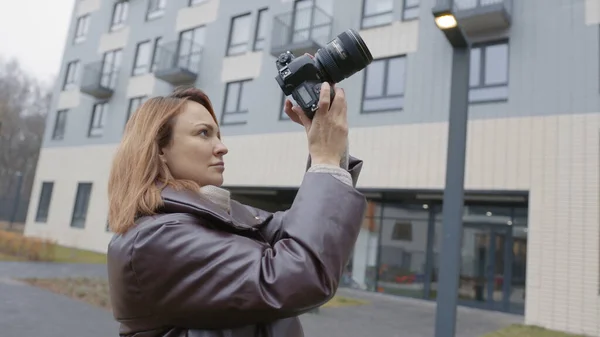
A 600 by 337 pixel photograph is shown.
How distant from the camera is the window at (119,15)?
77.3 feet

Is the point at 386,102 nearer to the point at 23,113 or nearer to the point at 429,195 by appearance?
the point at 429,195

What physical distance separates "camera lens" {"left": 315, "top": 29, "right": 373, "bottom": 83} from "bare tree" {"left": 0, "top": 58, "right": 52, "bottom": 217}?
50628 millimetres

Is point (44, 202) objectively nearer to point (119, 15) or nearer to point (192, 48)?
point (119, 15)

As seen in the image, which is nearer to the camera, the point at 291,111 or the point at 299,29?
the point at 291,111

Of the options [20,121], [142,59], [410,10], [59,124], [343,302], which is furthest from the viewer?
[20,121]

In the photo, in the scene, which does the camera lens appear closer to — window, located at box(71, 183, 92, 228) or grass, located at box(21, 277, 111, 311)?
grass, located at box(21, 277, 111, 311)

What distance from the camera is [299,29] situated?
15.7 meters

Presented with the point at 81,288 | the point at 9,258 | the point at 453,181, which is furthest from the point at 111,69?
the point at 453,181

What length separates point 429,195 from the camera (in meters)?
13.6

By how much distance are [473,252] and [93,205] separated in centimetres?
1677

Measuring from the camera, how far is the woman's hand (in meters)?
1.14

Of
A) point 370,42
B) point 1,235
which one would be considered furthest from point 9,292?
point 370,42

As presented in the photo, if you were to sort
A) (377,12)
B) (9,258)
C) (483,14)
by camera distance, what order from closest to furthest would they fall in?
(483,14), (377,12), (9,258)

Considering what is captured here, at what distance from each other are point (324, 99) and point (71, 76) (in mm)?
27762
